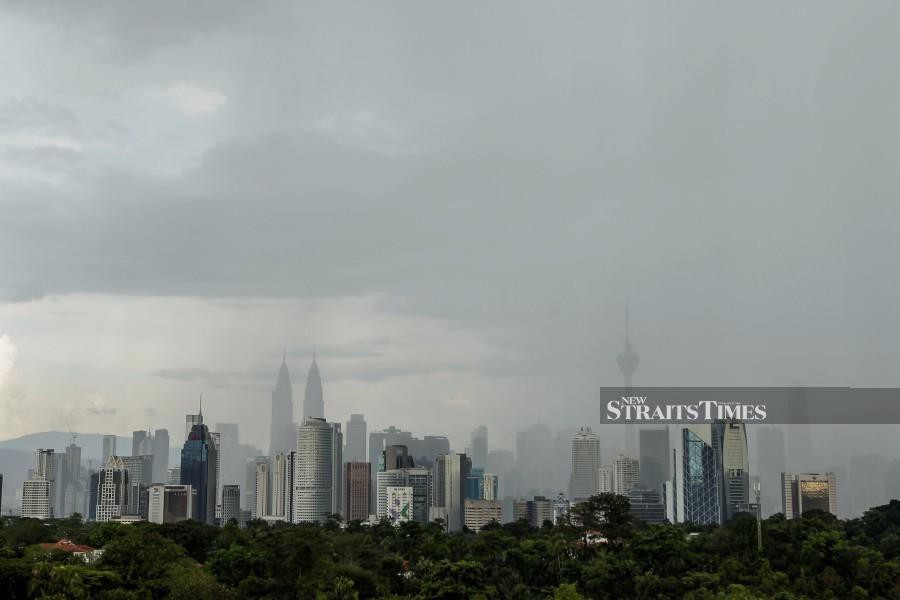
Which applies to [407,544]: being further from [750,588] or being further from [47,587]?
[47,587]

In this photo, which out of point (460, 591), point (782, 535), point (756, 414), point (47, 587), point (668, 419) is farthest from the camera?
point (756, 414)

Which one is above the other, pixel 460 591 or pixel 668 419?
pixel 668 419

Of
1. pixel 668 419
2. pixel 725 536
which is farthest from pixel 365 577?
pixel 668 419

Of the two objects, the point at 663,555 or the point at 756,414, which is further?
the point at 756,414

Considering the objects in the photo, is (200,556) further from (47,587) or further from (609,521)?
(47,587)

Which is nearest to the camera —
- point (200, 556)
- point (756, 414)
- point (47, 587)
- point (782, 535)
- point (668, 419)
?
point (47, 587)

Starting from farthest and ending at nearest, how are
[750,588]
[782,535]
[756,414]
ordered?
[756,414]
[782,535]
[750,588]

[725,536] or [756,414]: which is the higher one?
[756,414]

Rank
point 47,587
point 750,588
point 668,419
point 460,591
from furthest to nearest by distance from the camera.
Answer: point 668,419, point 750,588, point 460,591, point 47,587

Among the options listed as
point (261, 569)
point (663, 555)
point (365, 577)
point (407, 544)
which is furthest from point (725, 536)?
point (261, 569)
